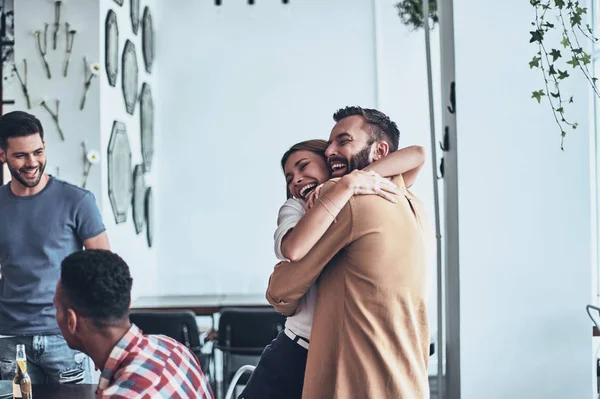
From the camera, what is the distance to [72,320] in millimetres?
1571

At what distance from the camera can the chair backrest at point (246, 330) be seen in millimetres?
3945

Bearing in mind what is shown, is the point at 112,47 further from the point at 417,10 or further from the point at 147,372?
the point at 147,372

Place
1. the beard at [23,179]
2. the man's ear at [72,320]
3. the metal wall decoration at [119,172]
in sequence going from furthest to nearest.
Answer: the metal wall decoration at [119,172] < the beard at [23,179] < the man's ear at [72,320]

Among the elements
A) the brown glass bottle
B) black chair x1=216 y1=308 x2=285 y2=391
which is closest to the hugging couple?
the brown glass bottle

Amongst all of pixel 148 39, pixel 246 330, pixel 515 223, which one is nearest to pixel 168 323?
pixel 246 330

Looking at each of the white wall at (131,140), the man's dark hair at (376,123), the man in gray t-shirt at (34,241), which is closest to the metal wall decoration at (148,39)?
the white wall at (131,140)

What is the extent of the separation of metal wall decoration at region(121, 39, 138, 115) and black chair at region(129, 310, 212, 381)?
5.68 feet

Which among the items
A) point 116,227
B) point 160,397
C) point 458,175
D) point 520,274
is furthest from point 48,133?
point 160,397

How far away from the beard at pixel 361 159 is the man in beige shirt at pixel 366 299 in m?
0.15

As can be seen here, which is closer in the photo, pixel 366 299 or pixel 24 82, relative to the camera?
pixel 366 299

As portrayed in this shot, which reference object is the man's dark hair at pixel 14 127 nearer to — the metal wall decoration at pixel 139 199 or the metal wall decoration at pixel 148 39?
the metal wall decoration at pixel 139 199

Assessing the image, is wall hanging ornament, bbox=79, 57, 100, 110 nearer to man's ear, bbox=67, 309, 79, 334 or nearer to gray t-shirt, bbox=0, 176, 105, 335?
gray t-shirt, bbox=0, 176, 105, 335

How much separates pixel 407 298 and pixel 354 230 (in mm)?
199

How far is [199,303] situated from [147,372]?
10.3 ft
